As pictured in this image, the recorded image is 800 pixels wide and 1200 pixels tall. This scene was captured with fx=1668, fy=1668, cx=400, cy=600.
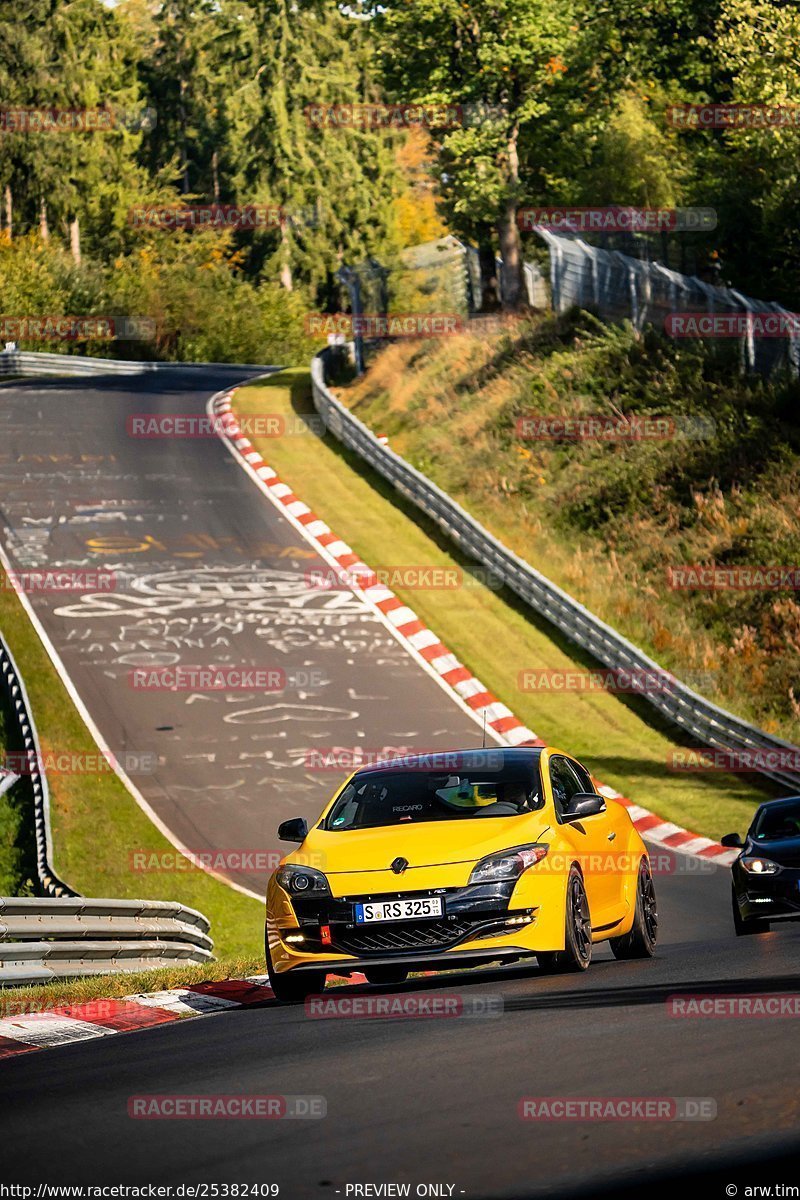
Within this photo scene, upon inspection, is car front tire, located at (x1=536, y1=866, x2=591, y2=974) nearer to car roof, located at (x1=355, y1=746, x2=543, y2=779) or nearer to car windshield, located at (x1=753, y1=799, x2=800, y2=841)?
car roof, located at (x1=355, y1=746, x2=543, y2=779)

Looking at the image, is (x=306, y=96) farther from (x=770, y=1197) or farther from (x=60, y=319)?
(x=770, y=1197)

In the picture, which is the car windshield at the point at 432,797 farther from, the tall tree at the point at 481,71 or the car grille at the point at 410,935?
the tall tree at the point at 481,71

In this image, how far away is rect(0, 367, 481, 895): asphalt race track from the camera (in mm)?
22453

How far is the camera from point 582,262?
42781mm

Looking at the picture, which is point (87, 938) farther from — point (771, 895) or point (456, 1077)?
point (456, 1077)

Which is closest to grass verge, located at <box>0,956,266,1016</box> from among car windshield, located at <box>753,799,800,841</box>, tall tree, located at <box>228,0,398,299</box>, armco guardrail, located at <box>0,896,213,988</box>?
armco guardrail, located at <box>0,896,213,988</box>

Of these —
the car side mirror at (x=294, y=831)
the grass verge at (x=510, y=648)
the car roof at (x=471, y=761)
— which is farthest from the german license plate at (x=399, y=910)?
the grass verge at (x=510, y=648)

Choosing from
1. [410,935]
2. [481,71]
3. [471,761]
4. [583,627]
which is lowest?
[583,627]

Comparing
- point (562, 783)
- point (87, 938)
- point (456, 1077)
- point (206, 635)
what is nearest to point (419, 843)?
point (562, 783)

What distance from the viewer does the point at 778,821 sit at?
52.0ft

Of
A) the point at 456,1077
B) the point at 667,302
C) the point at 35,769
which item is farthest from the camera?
the point at 667,302

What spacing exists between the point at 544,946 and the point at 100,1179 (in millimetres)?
4960

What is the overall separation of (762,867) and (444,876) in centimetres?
573

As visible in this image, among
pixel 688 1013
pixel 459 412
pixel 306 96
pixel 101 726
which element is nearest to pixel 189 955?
pixel 688 1013
